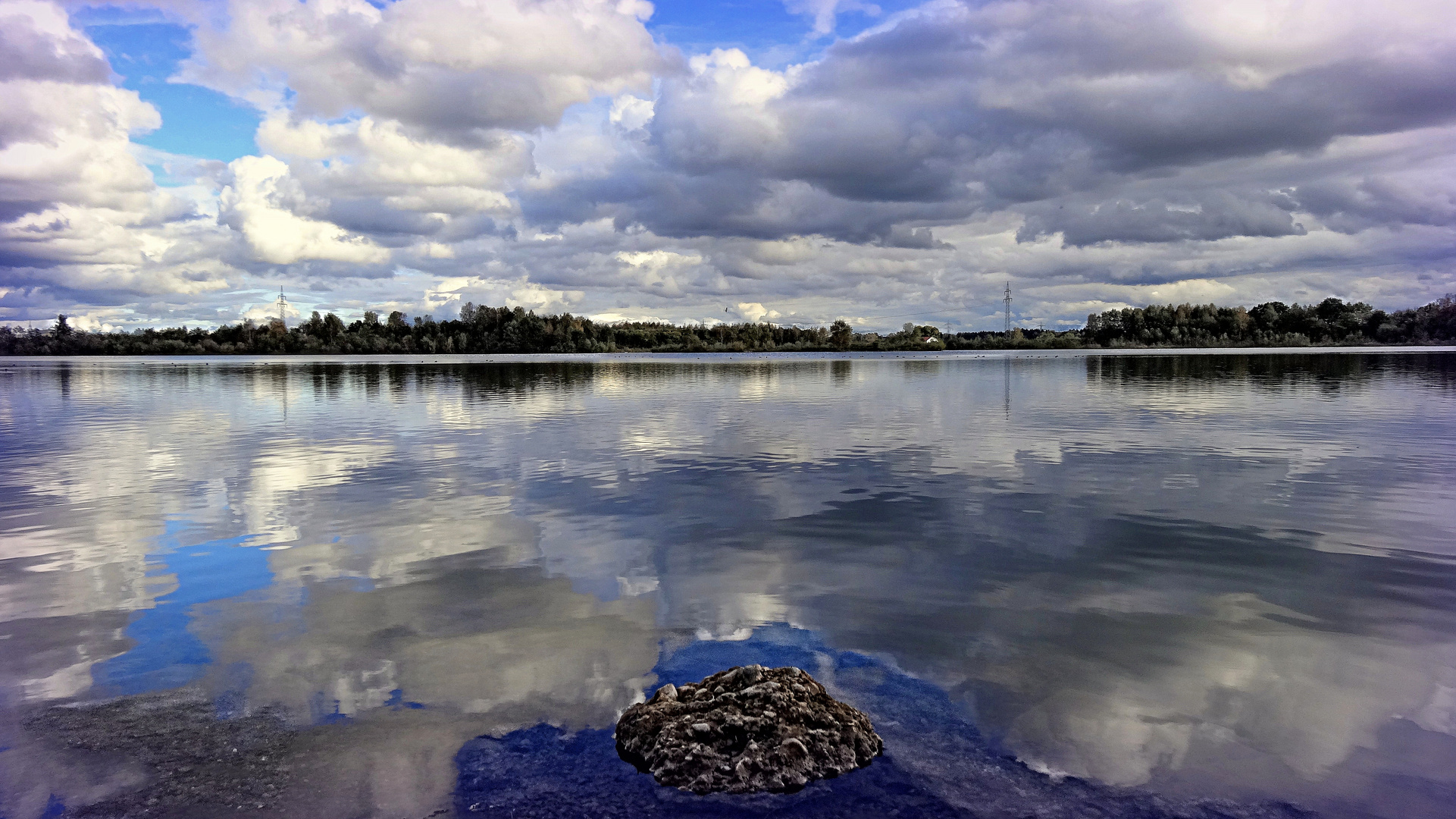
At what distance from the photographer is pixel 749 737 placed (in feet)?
26.0

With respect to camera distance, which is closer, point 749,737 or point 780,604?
point 749,737

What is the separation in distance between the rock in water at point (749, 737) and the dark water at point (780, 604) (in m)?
0.35

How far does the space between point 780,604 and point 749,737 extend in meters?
4.65

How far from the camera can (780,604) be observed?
Result: 12.5m

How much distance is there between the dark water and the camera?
8.05m

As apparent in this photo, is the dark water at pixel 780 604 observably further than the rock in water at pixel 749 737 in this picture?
Yes

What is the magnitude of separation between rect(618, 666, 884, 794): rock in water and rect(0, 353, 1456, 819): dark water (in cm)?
35

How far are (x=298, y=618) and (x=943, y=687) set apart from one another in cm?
898

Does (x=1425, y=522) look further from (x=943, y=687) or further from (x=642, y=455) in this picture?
(x=642, y=455)

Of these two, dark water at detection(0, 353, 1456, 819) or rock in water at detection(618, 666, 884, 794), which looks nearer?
rock in water at detection(618, 666, 884, 794)

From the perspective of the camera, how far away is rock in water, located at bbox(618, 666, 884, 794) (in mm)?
7621

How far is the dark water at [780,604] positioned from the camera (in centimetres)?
805

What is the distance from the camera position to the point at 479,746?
8.25 metres

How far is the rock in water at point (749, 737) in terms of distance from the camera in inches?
300
